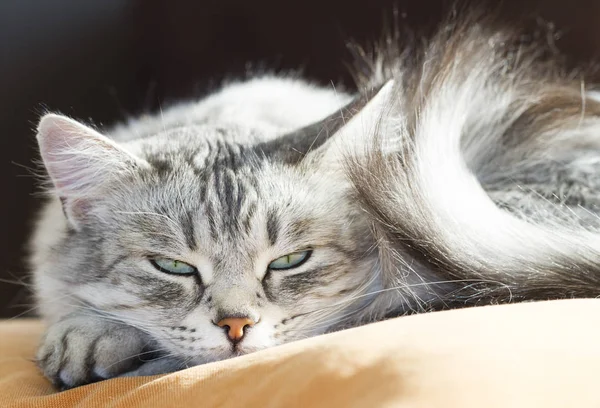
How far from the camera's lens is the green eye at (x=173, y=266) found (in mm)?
1234

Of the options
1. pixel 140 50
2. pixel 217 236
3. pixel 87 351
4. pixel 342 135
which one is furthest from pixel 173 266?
pixel 140 50

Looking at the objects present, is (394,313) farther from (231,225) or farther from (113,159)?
(113,159)

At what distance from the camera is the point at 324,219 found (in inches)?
50.7

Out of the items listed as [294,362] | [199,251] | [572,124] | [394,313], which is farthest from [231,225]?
[572,124]

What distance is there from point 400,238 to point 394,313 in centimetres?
13

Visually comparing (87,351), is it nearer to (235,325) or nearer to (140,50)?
(235,325)

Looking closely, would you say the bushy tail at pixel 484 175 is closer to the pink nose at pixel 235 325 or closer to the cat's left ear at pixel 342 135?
the cat's left ear at pixel 342 135

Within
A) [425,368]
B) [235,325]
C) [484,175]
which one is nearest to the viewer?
[425,368]

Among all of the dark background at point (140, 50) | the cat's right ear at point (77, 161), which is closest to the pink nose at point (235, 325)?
the cat's right ear at point (77, 161)

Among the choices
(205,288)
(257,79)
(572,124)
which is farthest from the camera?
(257,79)

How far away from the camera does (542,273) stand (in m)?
1.07

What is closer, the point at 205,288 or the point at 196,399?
the point at 196,399

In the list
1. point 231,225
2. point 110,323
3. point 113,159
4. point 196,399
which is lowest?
point 196,399

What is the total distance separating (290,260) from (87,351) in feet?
1.23
